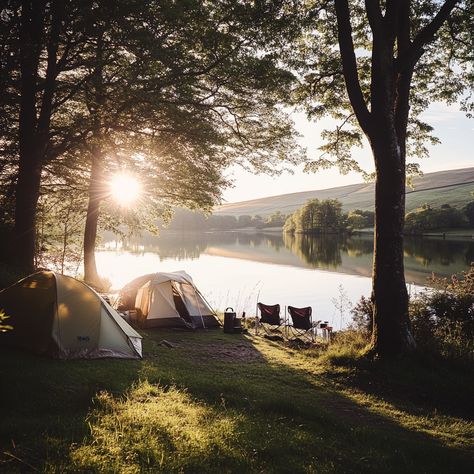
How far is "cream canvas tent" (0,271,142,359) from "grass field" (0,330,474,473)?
431mm

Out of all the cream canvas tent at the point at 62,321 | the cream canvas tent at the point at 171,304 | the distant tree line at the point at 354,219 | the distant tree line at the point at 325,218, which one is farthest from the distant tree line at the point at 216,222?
the cream canvas tent at the point at 62,321

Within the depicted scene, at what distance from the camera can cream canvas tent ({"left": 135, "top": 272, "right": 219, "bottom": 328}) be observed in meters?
13.7

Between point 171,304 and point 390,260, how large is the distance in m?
7.85

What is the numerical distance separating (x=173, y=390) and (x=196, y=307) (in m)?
7.69

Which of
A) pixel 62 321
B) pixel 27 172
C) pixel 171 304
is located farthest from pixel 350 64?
pixel 27 172

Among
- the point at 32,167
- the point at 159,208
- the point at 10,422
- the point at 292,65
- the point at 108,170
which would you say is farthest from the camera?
the point at 159,208

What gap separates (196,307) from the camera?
1443cm

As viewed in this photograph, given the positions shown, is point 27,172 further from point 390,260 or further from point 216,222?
point 216,222

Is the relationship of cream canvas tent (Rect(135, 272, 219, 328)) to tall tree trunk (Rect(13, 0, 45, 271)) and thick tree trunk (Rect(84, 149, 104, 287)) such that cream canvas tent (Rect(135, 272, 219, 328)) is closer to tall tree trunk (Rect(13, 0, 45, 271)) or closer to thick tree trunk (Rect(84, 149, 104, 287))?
tall tree trunk (Rect(13, 0, 45, 271))

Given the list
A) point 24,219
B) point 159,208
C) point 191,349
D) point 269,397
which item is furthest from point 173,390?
point 159,208

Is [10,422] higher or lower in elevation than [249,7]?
lower

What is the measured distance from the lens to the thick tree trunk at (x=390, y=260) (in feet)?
29.5

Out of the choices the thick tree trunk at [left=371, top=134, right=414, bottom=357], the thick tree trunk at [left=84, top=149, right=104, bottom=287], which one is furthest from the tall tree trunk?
the thick tree trunk at [left=371, top=134, right=414, bottom=357]

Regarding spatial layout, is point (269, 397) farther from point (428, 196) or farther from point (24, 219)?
point (428, 196)
